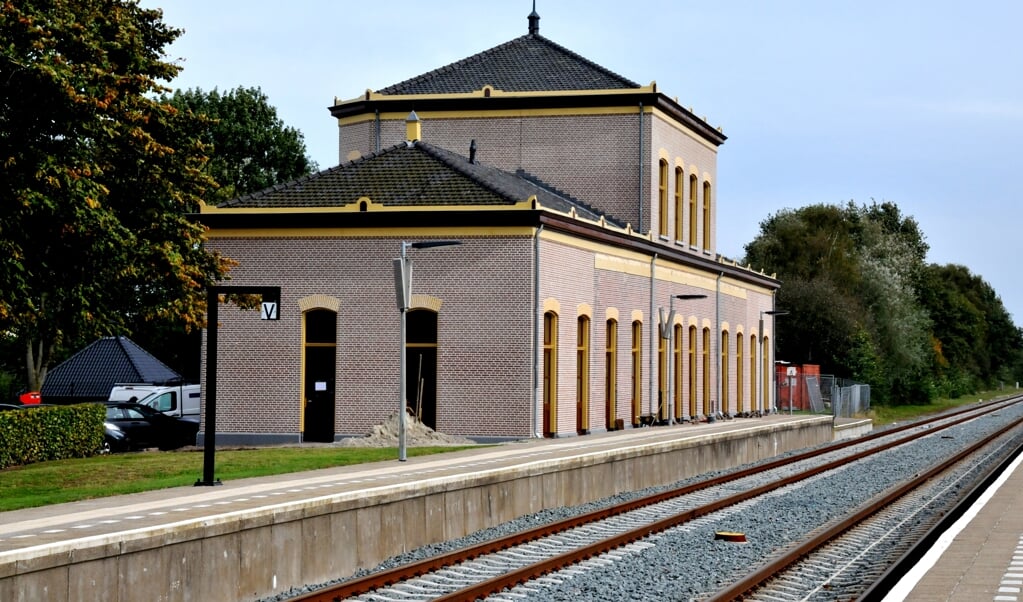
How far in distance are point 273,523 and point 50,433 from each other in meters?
17.6

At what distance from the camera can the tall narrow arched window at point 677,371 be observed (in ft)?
137

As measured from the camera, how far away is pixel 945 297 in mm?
133750

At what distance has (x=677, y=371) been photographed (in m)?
42.0

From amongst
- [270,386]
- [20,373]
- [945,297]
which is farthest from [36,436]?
[945,297]

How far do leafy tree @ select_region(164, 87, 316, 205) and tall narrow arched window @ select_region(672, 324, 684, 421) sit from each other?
27650 millimetres

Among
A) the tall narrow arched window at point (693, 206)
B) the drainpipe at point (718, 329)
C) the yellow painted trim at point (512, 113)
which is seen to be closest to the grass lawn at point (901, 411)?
the drainpipe at point (718, 329)

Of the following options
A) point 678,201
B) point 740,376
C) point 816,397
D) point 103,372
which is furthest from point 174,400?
point 816,397

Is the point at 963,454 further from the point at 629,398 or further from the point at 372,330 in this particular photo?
the point at 372,330

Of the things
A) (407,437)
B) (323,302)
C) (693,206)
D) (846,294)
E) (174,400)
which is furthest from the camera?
(846,294)

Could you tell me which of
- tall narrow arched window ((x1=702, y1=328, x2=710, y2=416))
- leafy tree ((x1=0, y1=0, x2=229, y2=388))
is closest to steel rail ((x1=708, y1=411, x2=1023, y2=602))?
leafy tree ((x1=0, y1=0, x2=229, y2=388))

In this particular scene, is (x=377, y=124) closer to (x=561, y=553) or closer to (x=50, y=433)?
(x=50, y=433)

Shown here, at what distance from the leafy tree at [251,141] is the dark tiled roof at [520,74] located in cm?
2125

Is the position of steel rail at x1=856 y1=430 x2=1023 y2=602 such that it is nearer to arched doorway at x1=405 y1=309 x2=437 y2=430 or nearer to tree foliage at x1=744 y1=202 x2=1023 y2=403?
arched doorway at x1=405 y1=309 x2=437 y2=430

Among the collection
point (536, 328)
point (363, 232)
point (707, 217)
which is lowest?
point (536, 328)
